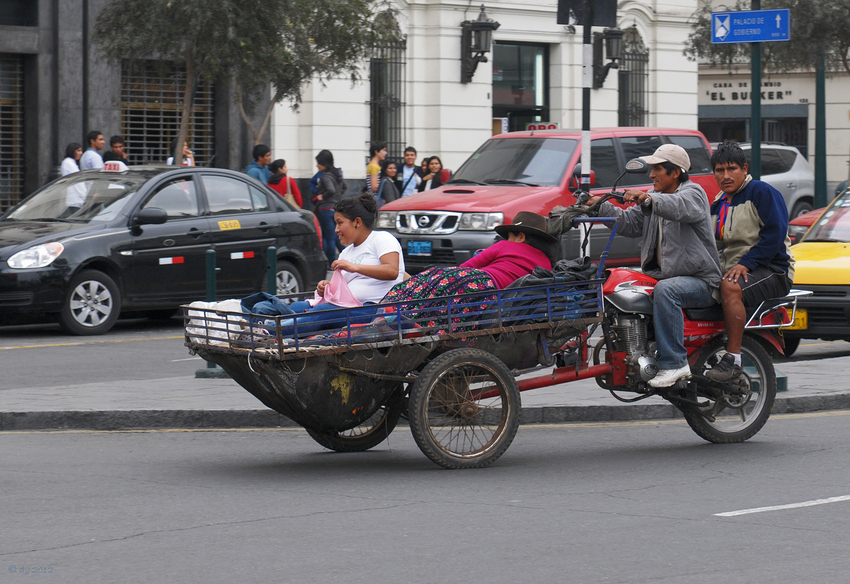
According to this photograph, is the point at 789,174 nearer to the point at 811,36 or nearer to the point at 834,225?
the point at 811,36

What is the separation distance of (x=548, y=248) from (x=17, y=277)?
22.7 feet

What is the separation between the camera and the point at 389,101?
90.3 feet

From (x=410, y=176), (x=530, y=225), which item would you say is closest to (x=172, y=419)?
(x=530, y=225)

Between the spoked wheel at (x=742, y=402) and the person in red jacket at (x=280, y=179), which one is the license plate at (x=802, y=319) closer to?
Result: the spoked wheel at (x=742, y=402)

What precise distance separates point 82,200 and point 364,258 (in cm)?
708

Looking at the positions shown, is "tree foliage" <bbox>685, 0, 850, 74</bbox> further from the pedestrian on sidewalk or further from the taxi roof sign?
the taxi roof sign

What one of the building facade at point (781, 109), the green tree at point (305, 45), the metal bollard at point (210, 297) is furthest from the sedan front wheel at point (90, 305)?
the building facade at point (781, 109)

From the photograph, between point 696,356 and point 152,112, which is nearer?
point 696,356

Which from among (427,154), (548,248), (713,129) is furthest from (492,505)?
(713,129)

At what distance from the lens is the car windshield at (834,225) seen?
503 inches

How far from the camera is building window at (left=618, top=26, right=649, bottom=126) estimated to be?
104ft

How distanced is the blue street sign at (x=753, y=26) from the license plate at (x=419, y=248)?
164 inches

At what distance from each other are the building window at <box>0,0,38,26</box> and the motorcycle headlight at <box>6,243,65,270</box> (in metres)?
10.5

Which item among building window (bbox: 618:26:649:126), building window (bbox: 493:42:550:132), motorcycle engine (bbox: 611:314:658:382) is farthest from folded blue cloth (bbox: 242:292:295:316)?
building window (bbox: 618:26:649:126)
